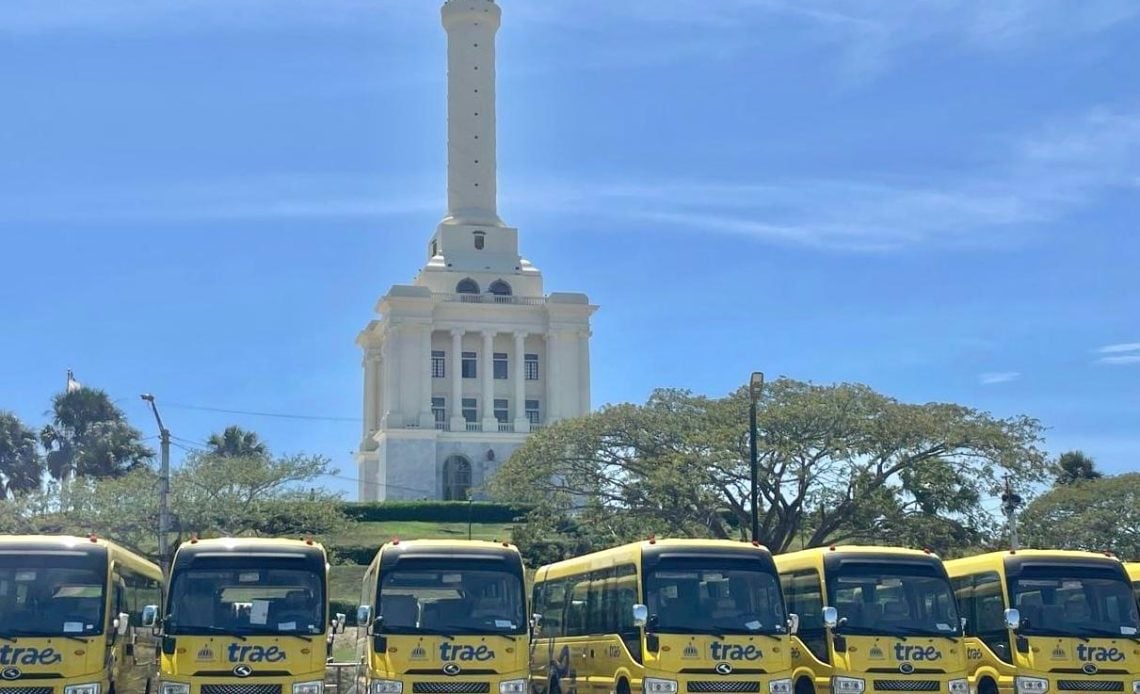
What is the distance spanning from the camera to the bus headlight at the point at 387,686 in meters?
19.5

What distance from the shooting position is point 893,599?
21.4m

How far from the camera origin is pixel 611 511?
49.0m

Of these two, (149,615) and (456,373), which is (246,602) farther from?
(456,373)

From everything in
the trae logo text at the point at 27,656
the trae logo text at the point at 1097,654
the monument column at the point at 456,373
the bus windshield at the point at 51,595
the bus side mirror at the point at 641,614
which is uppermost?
the monument column at the point at 456,373

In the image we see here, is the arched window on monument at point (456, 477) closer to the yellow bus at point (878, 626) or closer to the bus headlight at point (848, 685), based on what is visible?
the yellow bus at point (878, 626)

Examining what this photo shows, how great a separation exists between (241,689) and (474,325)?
70.0 m

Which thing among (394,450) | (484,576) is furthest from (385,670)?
(394,450)

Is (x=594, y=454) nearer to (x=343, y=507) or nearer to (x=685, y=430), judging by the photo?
(x=685, y=430)

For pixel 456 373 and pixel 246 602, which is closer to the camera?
pixel 246 602

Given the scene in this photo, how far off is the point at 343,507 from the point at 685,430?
2286 centimetres

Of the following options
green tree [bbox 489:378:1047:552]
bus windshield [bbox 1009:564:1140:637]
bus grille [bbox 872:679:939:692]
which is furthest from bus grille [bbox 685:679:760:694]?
green tree [bbox 489:378:1047:552]

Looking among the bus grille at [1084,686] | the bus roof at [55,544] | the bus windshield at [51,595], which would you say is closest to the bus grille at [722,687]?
the bus grille at [1084,686]

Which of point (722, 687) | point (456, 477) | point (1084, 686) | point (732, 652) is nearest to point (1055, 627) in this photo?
point (1084, 686)

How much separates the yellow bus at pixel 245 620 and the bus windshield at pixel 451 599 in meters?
0.95
